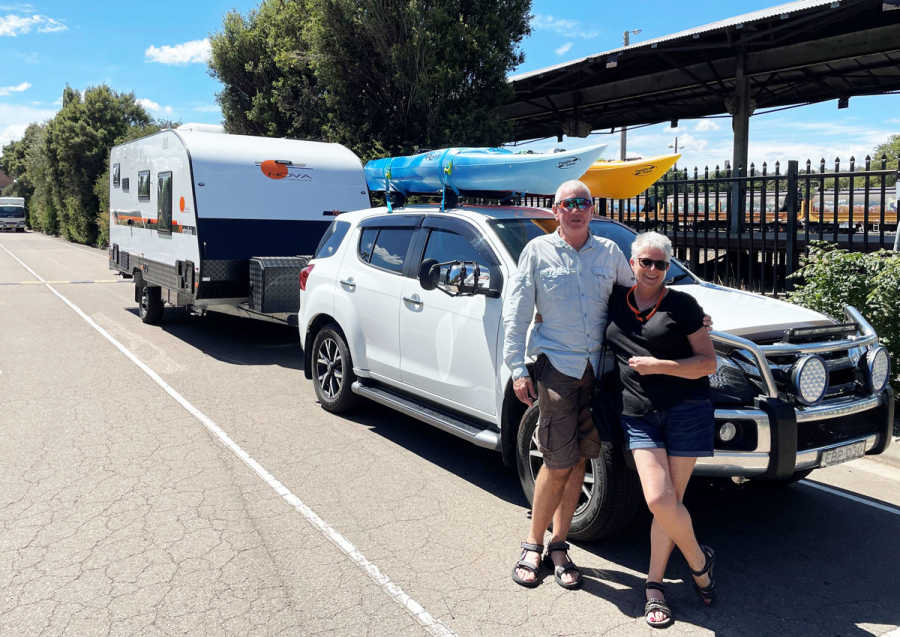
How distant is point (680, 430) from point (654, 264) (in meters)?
0.77

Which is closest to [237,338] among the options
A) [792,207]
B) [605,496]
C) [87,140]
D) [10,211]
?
[792,207]

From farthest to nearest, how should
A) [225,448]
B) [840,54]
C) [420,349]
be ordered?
[840,54]
[225,448]
[420,349]

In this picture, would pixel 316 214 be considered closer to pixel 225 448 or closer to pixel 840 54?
pixel 225 448

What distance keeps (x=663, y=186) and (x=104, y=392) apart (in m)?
7.98

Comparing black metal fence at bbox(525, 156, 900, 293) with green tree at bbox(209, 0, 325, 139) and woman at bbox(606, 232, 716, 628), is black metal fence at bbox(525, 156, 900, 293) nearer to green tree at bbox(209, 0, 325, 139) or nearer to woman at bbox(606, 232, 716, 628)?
woman at bbox(606, 232, 716, 628)

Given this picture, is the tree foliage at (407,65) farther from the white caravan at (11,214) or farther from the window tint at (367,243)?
the white caravan at (11,214)

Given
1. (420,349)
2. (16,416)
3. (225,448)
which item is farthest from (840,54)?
(16,416)

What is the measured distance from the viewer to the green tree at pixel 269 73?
17.1 meters

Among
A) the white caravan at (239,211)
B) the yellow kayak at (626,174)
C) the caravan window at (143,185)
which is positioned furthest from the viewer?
the caravan window at (143,185)

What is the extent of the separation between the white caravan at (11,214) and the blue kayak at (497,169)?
6541 centimetres

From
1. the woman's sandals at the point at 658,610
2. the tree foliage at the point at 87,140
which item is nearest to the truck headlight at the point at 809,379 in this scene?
the woman's sandals at the point at 658,610

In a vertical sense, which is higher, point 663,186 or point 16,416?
point 663,186

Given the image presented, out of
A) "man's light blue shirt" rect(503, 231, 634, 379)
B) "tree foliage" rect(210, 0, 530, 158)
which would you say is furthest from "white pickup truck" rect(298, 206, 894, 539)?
"tree foliage" rect(210, 0, 530, 158)

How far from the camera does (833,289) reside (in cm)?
680
